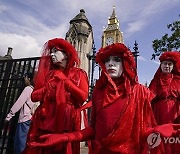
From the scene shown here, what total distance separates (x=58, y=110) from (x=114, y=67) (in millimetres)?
748

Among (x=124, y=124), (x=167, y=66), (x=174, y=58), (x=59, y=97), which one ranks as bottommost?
(x=124, y=124)

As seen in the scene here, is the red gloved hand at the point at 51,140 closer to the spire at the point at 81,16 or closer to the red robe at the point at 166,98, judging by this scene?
the red robe at the point at 166,98

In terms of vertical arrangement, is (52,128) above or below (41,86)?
below

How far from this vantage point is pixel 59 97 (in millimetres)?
2311

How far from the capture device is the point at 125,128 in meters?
1.67

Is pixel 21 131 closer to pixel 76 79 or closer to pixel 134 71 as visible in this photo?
pixel 76 79

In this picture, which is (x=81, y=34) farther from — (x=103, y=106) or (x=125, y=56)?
(x=103, y=106)

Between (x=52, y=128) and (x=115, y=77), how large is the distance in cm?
81

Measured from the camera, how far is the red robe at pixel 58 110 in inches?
87.7

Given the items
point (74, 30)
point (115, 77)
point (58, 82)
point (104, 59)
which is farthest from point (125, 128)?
point (74, 30)

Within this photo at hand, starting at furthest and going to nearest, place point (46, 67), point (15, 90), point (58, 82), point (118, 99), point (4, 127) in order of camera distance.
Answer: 1. point (15, 90)
2. point (4, 127)
3. point (46, 67)
4. point (58, 82)
5. point (118, 99)

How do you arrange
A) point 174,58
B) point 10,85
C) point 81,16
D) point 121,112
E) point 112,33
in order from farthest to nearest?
point 112,33
point 81,16
point 10,85
point 174,58
point 121,112

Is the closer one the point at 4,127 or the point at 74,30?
the point at 4,127

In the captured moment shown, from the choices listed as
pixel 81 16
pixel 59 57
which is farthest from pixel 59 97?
pixel 81 16
